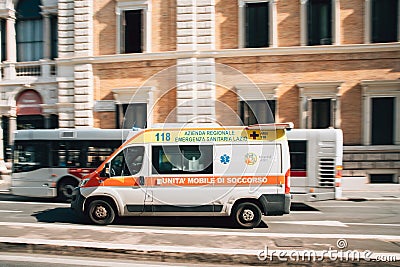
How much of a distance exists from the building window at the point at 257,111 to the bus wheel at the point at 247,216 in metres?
9.64

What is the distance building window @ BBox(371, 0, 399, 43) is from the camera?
1788 centimetres

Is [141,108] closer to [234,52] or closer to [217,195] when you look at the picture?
[234,52]

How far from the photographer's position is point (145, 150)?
9117mm

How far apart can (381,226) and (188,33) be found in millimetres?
13498

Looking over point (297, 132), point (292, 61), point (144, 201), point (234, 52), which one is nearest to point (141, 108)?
point (234, 52)

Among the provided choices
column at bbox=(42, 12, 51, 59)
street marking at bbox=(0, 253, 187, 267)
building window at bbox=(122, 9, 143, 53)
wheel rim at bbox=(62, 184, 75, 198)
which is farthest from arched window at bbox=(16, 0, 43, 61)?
street marking at bbox=(0, 253, 187, 267)

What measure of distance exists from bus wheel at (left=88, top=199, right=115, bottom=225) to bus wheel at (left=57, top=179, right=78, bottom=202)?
187 inches

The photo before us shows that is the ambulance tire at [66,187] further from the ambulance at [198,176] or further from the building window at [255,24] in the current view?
the building window at [255,24]

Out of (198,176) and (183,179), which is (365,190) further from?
(183,179)

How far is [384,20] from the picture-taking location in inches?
706

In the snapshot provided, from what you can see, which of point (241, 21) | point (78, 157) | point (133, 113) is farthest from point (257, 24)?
point (78, 157)

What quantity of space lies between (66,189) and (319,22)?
48.5 ft

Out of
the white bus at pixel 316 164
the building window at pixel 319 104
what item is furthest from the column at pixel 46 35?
the white bus at pixel 316 164

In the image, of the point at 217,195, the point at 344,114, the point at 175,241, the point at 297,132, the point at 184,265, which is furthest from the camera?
the point at 344,114
